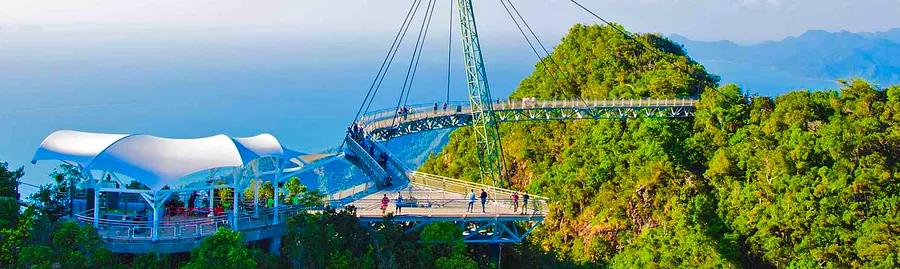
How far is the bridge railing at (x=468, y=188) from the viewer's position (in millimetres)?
25097

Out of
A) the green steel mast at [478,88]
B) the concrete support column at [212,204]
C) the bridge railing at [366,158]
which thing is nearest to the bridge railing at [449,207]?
the concrete support column at [212,204]

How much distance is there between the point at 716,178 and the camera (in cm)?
4225

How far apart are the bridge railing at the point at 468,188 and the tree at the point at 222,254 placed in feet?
30.0

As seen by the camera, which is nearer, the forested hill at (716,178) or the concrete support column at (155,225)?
the concrete support column at (155,225)

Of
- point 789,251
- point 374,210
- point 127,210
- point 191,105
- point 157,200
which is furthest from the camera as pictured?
point 191,105

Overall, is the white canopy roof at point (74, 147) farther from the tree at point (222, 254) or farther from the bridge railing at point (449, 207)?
the bridge railing at point (449, 207)

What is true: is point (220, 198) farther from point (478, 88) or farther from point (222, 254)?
point (478, 88)

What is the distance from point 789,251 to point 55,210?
27.5 metres

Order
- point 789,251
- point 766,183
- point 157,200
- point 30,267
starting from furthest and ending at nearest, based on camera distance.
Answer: point 766,183
point 789,251
point 157,200
point 30,267

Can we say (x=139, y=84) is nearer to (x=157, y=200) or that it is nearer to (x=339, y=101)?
(x=339, y=101)

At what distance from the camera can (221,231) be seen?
730 inches

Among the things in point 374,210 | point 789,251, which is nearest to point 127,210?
point 374,210

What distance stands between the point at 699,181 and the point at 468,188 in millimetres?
19063

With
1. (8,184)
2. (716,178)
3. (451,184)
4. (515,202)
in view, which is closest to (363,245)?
(515,202)
